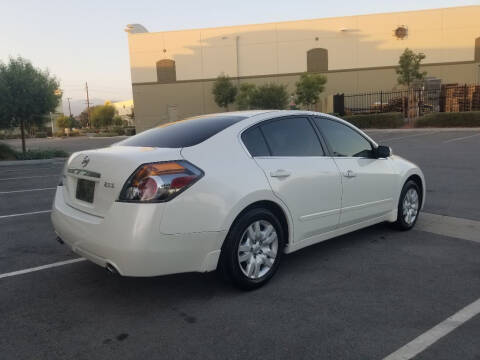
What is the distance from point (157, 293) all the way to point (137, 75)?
43.2 metres

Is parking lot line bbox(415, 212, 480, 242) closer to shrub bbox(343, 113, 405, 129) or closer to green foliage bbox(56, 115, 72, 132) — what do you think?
shrub bbox(343, 113, 405, 129)

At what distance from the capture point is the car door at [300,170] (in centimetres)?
385

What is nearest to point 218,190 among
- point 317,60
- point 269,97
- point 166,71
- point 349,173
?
point 349,173

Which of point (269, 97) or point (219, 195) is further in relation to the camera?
point (269, 97)

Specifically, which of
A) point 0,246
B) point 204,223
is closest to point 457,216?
point 204,223

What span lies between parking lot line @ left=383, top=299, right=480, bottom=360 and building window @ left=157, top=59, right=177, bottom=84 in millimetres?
42490

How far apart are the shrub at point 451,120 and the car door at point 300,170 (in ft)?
75.4

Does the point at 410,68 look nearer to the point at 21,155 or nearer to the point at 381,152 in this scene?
the point at 21,155

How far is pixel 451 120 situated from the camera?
80.0 ft

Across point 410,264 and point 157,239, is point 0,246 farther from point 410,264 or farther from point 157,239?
point 410,264

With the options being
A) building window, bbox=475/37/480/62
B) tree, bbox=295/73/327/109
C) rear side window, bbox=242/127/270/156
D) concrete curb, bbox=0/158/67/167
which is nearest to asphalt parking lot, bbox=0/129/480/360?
rear side window, bbox=242/127/270/156

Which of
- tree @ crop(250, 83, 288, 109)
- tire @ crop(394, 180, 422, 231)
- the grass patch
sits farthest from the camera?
tree @ crop(250, 83, 288, 109)

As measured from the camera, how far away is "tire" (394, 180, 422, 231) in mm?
5336

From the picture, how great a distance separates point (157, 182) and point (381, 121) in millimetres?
25778
